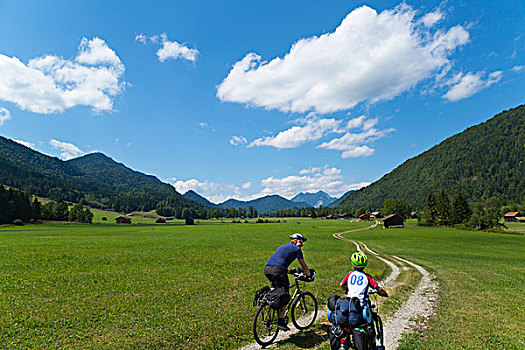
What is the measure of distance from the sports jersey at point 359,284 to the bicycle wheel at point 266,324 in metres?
3.28

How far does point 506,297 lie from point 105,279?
83.6 ft

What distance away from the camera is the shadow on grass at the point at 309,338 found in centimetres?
931

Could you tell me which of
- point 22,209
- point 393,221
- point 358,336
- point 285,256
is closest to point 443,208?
point 393,221

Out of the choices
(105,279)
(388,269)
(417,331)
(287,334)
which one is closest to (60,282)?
(105,279)

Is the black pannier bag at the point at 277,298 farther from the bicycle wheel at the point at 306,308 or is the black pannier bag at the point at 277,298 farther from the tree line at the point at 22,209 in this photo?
the tree line at the point at 22,209

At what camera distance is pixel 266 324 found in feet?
30.7

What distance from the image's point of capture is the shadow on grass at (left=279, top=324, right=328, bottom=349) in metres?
9.31

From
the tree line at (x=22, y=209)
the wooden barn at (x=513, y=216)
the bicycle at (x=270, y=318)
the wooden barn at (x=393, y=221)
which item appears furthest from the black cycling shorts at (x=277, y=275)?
the wooden barn at (x=513, y=216)

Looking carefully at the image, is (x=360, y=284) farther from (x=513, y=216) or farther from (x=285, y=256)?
(x=513, y=216)

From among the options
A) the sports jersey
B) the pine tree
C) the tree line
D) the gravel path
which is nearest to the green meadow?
the gravel path

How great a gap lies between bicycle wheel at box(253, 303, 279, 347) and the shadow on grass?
47cm

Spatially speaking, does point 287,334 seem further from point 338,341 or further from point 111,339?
point 111,339

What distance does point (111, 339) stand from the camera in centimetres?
963

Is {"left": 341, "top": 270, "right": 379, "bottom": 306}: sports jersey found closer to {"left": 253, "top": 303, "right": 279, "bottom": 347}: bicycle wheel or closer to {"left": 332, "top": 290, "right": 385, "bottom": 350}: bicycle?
{"left": 332, "top": 290, "right": 385, "bottom": 350}: bicycle
